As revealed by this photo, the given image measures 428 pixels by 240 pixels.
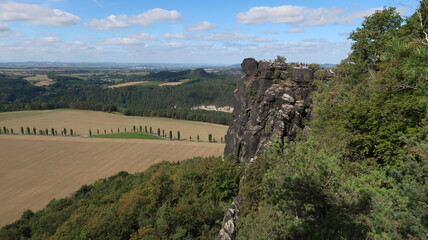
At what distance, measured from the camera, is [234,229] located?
66.4 feet

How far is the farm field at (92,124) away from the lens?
107 meters

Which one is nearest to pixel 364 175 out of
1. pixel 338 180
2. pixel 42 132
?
pixel 338 180

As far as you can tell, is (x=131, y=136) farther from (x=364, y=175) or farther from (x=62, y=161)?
(x=364, y=175)

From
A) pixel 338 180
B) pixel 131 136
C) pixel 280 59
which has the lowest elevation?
pixel 131 136

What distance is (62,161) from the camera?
226 ft

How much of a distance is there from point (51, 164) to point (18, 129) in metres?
58.9

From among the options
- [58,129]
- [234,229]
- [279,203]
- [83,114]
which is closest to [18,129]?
[58,129]

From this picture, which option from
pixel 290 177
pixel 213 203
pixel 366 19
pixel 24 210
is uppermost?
pixel 366 19

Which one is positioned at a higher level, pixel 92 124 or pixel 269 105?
pixel 269 105

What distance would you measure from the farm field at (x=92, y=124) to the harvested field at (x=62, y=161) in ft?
52.2

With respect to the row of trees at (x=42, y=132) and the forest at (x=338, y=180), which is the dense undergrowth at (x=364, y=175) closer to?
the forest at (x=338, y=180)

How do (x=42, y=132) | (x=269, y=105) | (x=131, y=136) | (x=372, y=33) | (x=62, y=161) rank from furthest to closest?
(x=42, y=132) < (x=131, y=136) < (x=62, y=161) < (x=269, y=105) < (x=372, y=33)

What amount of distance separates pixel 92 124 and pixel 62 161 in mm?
52987

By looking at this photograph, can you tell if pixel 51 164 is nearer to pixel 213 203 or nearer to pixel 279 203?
pixel 213 203
